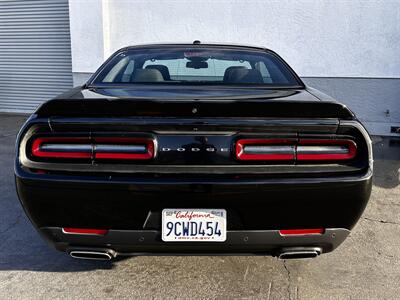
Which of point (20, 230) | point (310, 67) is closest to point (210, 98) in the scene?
point (20, 230)

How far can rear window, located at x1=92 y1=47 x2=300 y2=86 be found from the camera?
10.2 ft

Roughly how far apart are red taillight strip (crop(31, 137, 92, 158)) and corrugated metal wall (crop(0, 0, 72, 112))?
748 centimetres

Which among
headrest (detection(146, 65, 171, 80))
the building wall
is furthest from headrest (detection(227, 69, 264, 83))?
the building wall

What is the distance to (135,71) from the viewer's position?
3.18m

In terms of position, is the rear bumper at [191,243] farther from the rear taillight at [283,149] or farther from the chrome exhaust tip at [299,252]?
the rear taillight at [283,149]

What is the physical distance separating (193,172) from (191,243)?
39 cm

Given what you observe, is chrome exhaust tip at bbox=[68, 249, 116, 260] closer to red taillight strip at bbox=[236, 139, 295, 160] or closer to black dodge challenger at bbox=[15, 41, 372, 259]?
black dodge challenger at bbox=[15, 41, 372, 259]

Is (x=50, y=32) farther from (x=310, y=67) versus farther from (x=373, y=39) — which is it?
(x=373, y=39)

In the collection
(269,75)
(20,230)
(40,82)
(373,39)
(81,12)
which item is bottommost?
(20,230)

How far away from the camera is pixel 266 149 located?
2.05 metres

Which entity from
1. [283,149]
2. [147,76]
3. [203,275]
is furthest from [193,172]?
[147,76]

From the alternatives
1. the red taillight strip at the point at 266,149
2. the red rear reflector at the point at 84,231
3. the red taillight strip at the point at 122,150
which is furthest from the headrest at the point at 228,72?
the red rear reflector at the point at 84,231

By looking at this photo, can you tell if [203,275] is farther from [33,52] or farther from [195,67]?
[33,52]

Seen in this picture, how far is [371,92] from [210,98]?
5931mm
